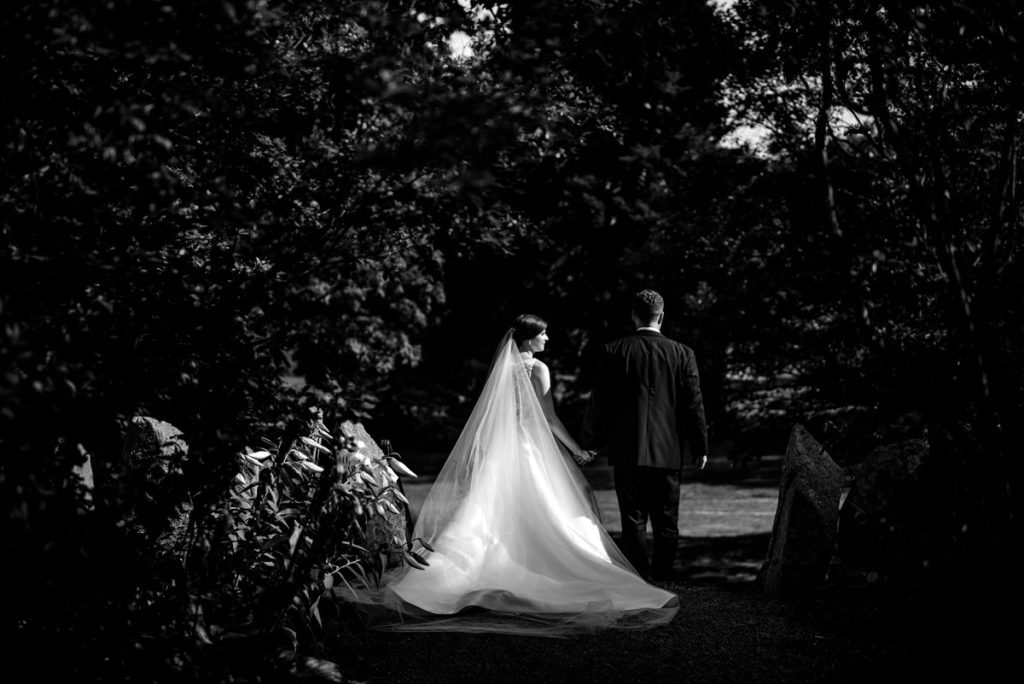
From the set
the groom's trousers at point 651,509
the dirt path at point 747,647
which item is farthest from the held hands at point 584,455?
the dirt path at point 747,647

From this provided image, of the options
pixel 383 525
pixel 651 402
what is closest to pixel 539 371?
pixel 651 402

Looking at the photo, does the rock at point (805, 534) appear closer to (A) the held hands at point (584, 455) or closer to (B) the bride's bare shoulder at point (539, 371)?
(A) the held hands at point (584, 455)

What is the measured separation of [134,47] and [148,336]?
128cm

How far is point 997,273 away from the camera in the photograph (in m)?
4.93

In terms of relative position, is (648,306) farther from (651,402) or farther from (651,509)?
(651,509)

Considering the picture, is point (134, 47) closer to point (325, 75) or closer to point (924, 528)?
point (325, 75)

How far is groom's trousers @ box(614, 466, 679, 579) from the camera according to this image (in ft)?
23.7

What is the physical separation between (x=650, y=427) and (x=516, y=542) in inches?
57.0

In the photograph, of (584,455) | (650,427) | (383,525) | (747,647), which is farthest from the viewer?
(584,455)

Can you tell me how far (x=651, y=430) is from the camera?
23.7 ft

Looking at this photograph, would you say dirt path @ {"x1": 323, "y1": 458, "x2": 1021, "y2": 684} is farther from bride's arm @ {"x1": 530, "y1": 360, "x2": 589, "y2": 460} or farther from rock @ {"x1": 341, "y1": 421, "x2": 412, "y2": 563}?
bride's arm @ {"x1": 530, "y1": 360, "x2": 589, "y2": 460}

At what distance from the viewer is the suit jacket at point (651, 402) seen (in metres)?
7.21

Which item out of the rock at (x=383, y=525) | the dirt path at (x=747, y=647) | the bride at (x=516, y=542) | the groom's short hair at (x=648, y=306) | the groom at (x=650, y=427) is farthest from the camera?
the groom's short hair at (x=648, y=306)

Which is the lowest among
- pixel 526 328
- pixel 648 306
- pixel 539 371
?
pixel 539 371
